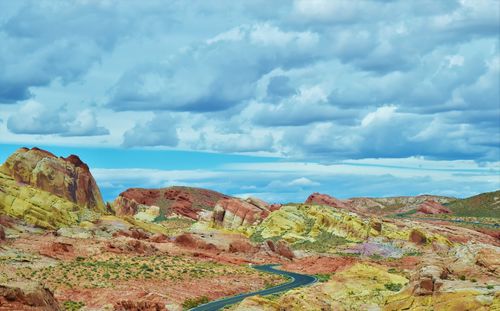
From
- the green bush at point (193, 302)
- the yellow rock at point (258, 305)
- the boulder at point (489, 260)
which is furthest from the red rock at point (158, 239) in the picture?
the yellow rock at point (258, 305)

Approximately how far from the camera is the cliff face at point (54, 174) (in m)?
158

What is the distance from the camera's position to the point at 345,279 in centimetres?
7650

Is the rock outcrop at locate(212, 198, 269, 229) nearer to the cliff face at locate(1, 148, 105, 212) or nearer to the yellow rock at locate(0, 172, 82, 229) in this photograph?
the cliff face at locate(1, 148, 105, 212)

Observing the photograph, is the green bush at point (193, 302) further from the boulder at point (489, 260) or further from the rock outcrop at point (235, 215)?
the rock outcrop at point (235, 215)

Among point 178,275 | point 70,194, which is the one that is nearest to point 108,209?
point 70,194

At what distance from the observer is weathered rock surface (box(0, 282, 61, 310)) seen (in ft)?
147

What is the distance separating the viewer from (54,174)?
16138 cm

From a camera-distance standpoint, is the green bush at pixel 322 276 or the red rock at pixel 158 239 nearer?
the green bush at pixel 322 276

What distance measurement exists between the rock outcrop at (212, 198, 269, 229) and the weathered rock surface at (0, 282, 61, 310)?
444 feet

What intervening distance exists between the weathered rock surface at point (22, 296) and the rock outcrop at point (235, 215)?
444 feet

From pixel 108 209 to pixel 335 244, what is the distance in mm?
65166

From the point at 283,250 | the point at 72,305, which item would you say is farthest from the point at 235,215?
the point at 72,305

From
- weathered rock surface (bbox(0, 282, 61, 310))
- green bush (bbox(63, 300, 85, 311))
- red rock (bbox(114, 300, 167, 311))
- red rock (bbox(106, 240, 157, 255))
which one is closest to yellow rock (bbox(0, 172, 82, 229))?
red rock (bbox(106, 240, 157, 255))

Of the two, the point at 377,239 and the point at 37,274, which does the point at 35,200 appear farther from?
the point at 377,239
